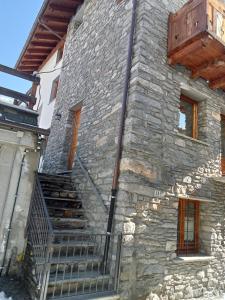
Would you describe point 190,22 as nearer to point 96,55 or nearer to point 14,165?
point 96,55

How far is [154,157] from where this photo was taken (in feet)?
16.2

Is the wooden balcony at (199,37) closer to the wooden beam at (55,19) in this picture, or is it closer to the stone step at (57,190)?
the stone step at (57,190)

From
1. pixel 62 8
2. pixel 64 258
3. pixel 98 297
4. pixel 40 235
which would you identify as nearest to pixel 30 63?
pixel 62 8

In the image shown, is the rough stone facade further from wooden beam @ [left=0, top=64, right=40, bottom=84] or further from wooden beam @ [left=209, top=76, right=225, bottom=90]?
wooden beam @ [left=0, top=64, right=40, bottom=84]

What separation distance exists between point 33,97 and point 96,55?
2.33 metres

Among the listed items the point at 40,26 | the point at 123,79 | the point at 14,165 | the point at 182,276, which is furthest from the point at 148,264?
the point at 40,26

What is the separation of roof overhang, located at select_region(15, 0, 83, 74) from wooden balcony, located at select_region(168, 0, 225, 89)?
4.97 metres

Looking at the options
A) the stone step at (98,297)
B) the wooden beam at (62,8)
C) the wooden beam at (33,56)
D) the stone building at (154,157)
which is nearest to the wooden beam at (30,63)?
the wooden beam at (33,56)

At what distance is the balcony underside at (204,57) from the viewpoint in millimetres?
5055

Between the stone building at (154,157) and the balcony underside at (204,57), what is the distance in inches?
4.9

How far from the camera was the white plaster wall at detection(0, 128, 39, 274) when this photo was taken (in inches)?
177

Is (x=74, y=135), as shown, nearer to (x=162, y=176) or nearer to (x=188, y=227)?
(x=162, y=176)

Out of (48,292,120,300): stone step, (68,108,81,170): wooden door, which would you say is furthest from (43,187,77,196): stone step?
(48,292,120,300): stone step

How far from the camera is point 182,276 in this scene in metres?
4.97
